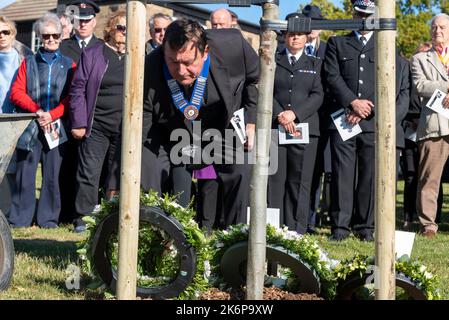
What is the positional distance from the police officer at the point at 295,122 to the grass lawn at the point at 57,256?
459 mm

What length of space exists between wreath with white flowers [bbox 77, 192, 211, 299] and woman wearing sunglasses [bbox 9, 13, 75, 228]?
4.20m

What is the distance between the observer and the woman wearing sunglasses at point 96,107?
10008 mm

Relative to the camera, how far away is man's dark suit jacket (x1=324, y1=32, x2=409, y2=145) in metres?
9.77

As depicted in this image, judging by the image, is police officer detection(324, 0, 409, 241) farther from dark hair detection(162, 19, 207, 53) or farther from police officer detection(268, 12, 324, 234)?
dark hair detection(162, 19, 207, 53)

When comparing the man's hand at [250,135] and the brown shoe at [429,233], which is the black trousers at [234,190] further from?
the brown shoe at [429,233]

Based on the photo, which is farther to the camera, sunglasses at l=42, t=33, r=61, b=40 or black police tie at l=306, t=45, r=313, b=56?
black police tie at l=306, t=45, r=313, b=56

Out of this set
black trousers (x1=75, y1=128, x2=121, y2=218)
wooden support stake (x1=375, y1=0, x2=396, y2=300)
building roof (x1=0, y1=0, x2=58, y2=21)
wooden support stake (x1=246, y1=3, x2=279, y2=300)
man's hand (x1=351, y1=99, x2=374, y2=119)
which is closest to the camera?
wooden support stake (x1=375, y1=0, x2=396, y2=300)

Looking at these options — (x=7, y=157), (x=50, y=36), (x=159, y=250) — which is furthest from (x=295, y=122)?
(x=7, y=157)

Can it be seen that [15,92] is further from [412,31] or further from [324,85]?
[412,31]

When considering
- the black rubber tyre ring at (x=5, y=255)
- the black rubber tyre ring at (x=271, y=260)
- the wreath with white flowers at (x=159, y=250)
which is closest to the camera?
the black rubber tyre ring at (x=271, y=260)

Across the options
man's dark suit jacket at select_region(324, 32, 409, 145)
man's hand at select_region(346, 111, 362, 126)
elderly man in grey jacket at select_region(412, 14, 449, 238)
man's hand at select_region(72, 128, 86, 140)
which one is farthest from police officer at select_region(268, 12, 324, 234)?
man's hand at select_region(72, 128, 86, 140)

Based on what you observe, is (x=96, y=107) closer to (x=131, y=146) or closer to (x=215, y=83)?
(x=215, y=83)

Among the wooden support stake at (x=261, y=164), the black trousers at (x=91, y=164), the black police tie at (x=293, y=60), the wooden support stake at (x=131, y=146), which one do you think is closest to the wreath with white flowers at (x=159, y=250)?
the wooden support stake at (x=261, y=164)

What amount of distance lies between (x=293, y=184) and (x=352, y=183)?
26.5 inches
